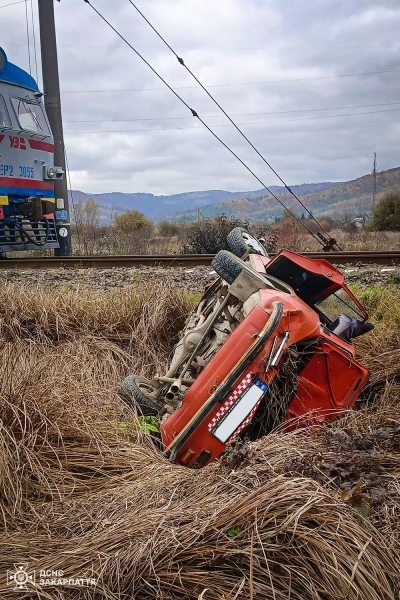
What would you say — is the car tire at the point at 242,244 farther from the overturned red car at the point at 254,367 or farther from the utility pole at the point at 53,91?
the utility pole at the point at 53,91

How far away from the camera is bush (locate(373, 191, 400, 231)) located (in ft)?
75.9

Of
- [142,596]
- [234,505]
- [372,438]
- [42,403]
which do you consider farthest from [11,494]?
[372,438]

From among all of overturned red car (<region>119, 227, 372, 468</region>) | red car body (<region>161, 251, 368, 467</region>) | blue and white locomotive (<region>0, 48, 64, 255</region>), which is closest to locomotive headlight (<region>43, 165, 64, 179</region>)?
blue and white locomotive (<region>0, 48, 64, 255</region>)

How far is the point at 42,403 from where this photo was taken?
3428mm

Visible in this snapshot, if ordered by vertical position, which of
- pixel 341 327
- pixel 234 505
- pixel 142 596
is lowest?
pixel 142 596

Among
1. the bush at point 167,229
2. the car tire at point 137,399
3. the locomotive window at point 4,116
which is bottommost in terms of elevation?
the car tire at point 137,399

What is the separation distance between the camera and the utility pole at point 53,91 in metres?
14.4

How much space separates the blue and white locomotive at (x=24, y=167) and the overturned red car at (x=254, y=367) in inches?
332

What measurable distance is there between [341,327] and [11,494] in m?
2.67

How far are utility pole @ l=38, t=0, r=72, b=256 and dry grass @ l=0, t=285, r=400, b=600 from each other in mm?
10931

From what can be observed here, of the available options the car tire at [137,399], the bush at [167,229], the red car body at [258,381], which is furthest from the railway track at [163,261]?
the bush at [167,229]

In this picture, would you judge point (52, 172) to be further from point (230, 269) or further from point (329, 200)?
point (329, 200)

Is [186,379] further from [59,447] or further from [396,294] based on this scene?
[396,294]

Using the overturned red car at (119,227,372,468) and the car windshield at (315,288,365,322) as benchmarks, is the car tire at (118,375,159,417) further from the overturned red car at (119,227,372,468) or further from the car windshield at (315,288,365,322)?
the car windshield at (315,288,365,322)
